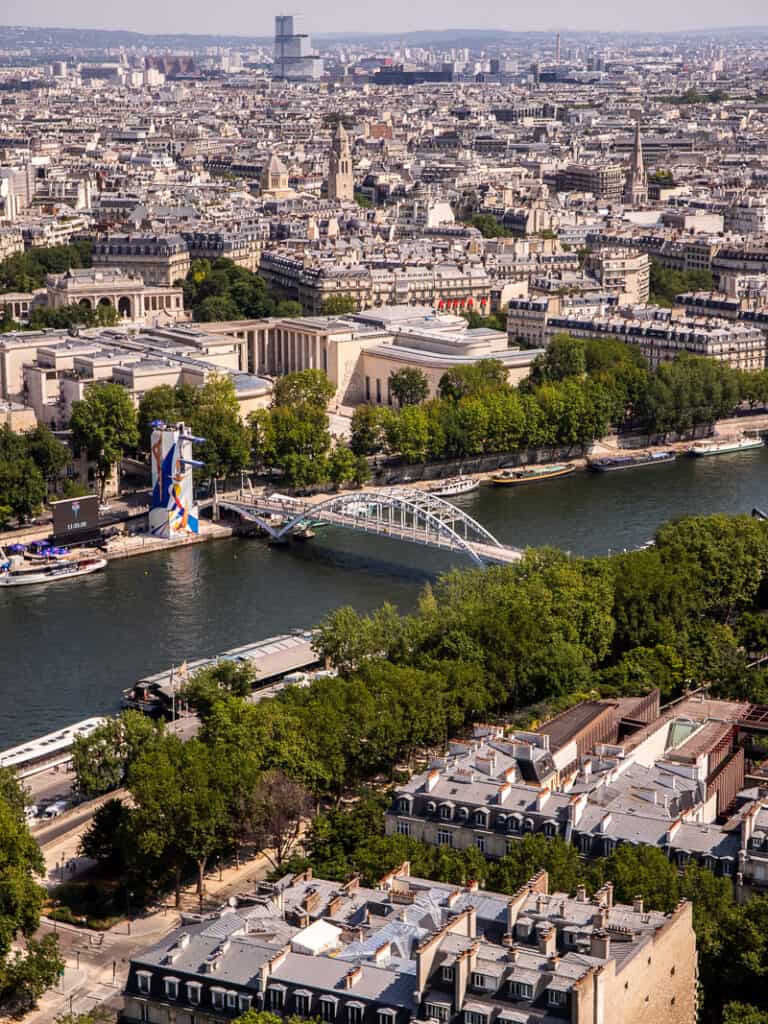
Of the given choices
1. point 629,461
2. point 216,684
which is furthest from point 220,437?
point 216,684

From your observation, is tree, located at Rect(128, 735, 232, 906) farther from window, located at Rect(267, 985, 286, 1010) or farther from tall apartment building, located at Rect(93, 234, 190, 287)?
tall apartment building, located at Rect(93, 234, 190, 287)

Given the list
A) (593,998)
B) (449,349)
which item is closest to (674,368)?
(449,349)

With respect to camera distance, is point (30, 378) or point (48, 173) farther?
point (48, 173)

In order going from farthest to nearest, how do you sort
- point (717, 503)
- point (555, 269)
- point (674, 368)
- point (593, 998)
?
point (555, 269), point (674, 368), point (717, 503), point (593, 998)

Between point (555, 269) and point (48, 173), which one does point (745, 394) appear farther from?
point (48, 173)

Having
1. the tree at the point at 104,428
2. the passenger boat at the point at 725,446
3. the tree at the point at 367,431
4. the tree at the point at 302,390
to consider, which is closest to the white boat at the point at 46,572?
A: the tree at the point at 104,428
